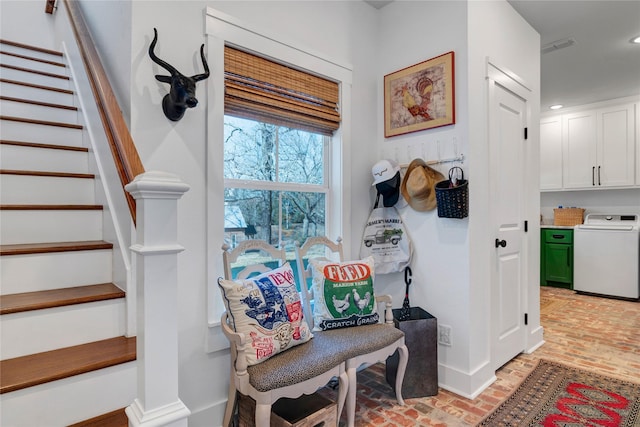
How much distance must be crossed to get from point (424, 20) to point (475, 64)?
531 mm

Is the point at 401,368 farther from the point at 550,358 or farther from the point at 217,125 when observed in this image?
the point at 217,125

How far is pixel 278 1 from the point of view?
2.15m

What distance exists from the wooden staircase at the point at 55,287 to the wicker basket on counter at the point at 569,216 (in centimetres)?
601

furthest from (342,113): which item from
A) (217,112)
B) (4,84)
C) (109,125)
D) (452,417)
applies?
(4,84)

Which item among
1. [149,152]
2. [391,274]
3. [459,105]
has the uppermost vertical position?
[459,105]

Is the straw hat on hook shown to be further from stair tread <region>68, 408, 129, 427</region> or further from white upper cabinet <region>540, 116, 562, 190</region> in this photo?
white upper cabinet <region>540, 116, 562, 190</region>

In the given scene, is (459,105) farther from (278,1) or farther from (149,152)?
(149,152)

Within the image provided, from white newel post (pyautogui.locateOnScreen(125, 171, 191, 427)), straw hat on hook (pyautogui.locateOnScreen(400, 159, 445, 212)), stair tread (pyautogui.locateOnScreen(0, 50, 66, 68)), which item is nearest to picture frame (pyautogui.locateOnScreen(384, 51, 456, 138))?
straw hat on hook (pyautogui.locateOnScreen(400, 159, 445, 212))

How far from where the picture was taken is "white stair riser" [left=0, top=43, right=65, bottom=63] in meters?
3.08

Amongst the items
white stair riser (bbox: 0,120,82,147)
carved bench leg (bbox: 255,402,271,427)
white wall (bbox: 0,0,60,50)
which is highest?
white wall (bbox: 0,0,60,50)

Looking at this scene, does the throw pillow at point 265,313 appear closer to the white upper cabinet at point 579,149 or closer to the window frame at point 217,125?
the window frame at point 217,125

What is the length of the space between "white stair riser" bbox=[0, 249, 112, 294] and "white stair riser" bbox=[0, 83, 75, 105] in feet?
5.36

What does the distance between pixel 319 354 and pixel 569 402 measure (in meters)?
1.65

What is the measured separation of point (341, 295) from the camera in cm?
206
